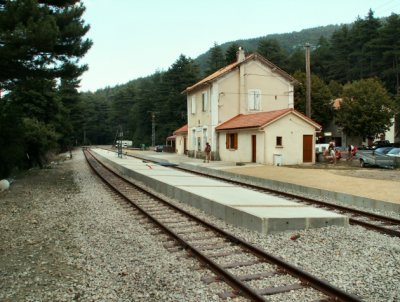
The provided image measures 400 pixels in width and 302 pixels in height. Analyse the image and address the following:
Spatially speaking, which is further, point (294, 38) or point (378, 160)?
point (294, 38)

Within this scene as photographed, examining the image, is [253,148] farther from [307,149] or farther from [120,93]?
[120,93]

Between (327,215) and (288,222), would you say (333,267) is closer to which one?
(288,222)

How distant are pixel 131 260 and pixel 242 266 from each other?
6.12 ft

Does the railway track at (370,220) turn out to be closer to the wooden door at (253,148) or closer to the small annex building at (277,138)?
the small annex building at (277,138)

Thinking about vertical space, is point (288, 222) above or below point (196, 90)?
below

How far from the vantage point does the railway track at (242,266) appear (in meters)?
5.46

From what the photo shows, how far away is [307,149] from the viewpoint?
102 ft

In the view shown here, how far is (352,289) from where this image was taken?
5.57 meters

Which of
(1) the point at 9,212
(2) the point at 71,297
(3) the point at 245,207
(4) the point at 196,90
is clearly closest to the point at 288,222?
(3) the point at 245,207

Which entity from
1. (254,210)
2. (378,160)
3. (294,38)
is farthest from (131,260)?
(294,38)

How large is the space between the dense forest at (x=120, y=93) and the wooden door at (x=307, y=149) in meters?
17.0

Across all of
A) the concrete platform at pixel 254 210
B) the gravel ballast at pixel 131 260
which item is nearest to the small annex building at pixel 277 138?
the concrete platform at pixel 254 210

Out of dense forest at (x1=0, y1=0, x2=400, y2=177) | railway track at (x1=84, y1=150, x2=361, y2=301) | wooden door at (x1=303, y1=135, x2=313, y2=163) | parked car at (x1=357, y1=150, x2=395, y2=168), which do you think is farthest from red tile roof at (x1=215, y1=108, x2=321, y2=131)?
railway track at (x1=84, y1=150, x2=361, y2=301)

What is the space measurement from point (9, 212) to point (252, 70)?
27.9 meters
